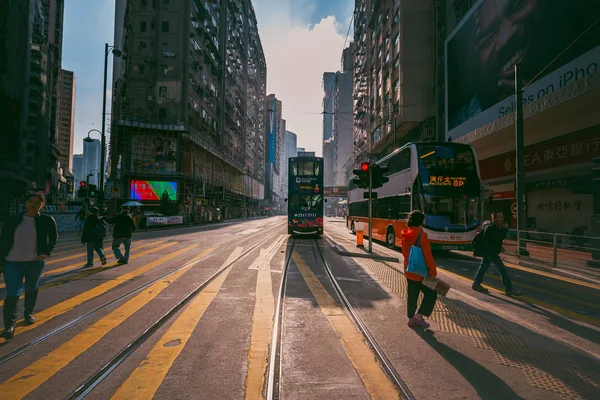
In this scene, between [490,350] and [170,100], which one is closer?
[490,350]

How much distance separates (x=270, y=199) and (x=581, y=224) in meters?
147

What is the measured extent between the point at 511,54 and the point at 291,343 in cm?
2367

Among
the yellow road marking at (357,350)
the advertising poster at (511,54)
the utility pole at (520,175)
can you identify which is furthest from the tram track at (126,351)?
the advertising poster at (511,54)

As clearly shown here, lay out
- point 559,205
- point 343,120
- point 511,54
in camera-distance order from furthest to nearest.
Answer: point 343,120 < point 511,54 < point 559,205

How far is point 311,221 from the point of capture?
21172 mm

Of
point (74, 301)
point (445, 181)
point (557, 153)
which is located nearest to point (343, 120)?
point (557, 153)

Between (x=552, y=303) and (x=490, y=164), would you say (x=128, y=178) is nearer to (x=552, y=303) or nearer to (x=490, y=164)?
(x=490, y=164)

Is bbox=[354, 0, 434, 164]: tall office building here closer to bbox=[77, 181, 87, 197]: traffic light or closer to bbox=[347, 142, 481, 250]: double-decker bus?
bbox=[347, 142, 481, 250]: double-decker bus

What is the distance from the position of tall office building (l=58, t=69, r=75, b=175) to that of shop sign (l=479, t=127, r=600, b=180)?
163m

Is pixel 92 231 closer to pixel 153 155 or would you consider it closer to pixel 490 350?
pixel 490 350

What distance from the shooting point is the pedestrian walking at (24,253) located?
4.45 m

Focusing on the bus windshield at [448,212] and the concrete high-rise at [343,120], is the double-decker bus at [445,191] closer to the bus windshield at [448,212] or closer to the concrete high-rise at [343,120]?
the bus windshield at [448,212]

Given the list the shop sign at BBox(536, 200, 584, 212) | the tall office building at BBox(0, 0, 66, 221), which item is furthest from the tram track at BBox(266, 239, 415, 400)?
the tall office building at BBox(0, 0, 66, 221)

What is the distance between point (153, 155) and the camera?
4250 cm
